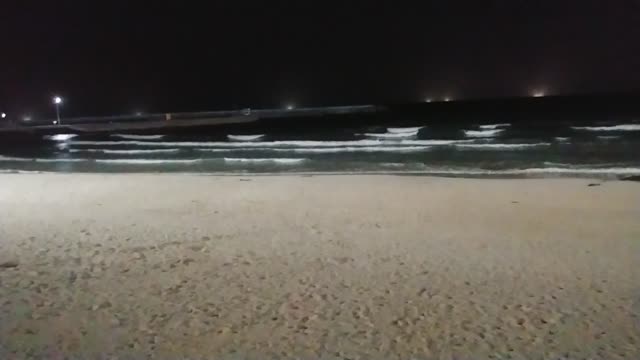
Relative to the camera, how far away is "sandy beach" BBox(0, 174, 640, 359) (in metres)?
4.97

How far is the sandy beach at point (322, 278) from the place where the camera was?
16.3ft

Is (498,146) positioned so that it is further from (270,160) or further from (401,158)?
(270,160)

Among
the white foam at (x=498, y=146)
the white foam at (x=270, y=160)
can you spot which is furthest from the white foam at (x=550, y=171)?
the white foam at (x=498, y=146)

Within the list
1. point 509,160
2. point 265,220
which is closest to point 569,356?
point 265,220

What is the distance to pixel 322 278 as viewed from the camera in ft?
22.7

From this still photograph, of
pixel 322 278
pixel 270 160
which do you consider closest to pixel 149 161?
pixel 270 160

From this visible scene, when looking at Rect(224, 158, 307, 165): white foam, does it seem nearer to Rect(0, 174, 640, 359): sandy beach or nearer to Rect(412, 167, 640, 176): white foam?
Rect(412, 167, 640, 176): white foam

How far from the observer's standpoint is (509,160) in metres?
23.5

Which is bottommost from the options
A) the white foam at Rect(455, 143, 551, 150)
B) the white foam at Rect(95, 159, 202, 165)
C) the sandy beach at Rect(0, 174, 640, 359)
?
the sandy beach at Rect(0, 174, 640, 359)

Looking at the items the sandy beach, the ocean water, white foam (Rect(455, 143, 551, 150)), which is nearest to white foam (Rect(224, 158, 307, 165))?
the ocean water

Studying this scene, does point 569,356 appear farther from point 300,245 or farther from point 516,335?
point 300,245

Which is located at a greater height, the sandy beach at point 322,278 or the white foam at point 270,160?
the white foam at point 270,160

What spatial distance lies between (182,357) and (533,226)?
706 cm

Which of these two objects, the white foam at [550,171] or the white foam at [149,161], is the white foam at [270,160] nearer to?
the white foam at [149,161]
